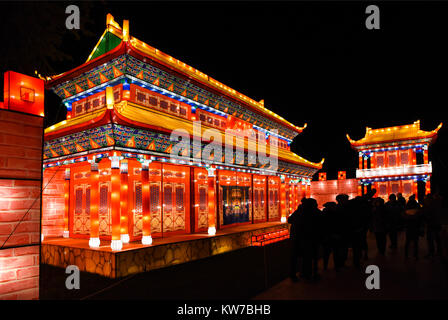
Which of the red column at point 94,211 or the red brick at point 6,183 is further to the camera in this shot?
the red column at point 94,211

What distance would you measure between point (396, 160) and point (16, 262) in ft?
102

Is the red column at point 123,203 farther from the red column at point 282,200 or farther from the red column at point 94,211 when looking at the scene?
the red column at point 282,200

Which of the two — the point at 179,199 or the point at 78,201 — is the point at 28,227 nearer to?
the point at 179,199

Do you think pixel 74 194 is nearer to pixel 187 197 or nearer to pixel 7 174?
pixel 187 197

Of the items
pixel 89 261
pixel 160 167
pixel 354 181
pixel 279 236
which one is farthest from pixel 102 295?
pixel 354 181

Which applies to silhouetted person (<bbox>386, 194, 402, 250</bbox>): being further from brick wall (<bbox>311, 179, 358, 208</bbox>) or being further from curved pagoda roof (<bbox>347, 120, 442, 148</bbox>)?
curved pagoda roof (<bbox>347, 120, 442, 148</bbox>)

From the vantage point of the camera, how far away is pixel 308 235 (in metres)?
6.13

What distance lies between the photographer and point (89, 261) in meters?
8.59

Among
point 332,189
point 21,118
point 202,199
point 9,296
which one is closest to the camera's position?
point 9,296

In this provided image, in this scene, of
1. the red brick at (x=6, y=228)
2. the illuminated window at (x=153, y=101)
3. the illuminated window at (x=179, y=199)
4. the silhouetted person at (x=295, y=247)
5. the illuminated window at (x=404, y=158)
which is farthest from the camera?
the illuminated window at (x=404, y=158)

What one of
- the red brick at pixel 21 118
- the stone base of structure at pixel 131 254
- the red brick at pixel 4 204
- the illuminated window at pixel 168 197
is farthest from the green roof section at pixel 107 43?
the red brick at pixel 4 204

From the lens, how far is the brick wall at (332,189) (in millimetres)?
29000

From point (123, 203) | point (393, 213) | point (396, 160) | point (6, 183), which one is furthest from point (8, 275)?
point (396, 160)
